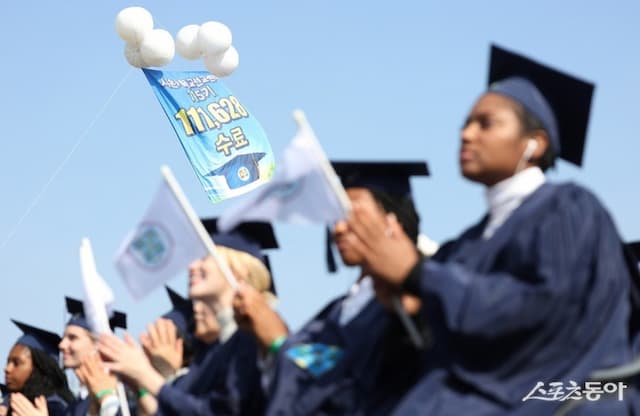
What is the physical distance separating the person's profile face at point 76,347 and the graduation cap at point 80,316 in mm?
138

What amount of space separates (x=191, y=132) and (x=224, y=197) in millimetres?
1131

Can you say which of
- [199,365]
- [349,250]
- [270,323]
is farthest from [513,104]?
[199,365]

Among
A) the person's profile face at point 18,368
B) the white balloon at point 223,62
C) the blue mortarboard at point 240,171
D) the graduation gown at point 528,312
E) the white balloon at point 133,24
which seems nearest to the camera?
the graduation gown at point 528,312

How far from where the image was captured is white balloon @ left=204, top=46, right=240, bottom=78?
1503 centimetres

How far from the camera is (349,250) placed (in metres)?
4.65

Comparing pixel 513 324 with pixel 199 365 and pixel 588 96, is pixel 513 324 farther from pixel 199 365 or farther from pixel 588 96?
pixel 199 365

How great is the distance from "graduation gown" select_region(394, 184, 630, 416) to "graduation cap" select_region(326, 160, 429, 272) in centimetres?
84

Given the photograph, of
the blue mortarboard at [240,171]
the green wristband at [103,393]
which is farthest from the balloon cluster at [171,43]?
the green wristband at [103,393]

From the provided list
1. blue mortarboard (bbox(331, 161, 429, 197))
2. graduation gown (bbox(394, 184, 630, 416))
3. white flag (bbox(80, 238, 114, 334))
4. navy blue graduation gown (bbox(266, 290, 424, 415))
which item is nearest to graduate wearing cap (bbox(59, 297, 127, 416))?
white flag (bbox(80, 238, 114, 334))

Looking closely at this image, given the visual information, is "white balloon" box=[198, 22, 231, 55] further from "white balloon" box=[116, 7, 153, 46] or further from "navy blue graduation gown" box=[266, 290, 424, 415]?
"navy blue graduation gown" box=[266, 290, 424, 415]

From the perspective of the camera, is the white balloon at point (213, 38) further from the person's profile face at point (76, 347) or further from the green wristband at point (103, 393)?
the green wristband at point (103, 393)

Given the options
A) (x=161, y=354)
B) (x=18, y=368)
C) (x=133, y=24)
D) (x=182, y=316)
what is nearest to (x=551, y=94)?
(x=161, y=354)

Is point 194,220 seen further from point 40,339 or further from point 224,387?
point 40,339

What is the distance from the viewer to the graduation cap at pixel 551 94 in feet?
15.2
